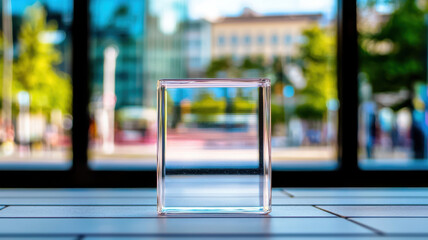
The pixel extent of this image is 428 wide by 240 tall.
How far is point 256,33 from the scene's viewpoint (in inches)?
246

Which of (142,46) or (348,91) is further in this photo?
(142,46)

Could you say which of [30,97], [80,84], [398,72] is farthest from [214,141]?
[30,97]

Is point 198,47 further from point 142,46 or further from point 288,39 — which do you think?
point 288,39

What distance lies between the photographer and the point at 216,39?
5969 mm

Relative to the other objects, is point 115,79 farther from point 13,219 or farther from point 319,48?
point 319,48

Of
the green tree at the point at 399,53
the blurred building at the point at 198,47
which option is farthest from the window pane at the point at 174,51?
the green tree at the point at 399,53

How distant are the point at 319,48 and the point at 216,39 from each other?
3236 mm

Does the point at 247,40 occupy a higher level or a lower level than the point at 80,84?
higher

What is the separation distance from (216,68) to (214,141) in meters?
5.14

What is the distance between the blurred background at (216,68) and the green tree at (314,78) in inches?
1.2

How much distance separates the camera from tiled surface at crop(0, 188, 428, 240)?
0.82 m

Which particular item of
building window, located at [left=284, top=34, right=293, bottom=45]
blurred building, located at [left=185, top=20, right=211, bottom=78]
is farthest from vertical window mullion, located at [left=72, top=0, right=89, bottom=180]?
building window, located at [left=284, top=34, right=293, bottom=45]

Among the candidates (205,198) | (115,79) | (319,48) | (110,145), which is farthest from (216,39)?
(205,198)

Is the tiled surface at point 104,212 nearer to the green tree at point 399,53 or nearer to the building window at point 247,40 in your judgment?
the building window at point 247,40
